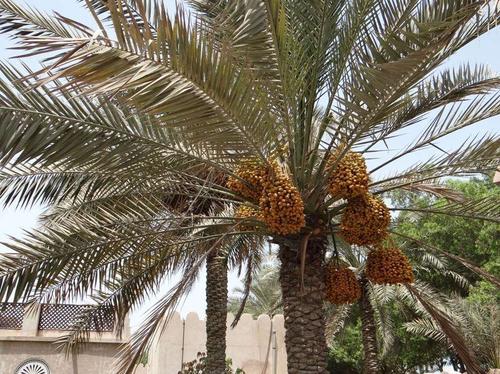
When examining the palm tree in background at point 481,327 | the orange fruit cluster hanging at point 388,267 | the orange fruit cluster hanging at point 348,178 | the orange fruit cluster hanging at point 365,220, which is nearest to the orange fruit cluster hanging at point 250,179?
the orange fruit cluster hanging at point 348,178

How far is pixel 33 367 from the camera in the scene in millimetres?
14523

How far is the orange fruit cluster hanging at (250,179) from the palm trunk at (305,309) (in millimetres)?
686

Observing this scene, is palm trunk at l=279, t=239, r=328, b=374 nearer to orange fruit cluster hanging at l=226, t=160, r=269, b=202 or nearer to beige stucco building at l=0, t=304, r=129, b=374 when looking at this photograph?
orange fruit cluster hanging at l=226, t=160, r=269, b=202

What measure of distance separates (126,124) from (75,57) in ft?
5.78

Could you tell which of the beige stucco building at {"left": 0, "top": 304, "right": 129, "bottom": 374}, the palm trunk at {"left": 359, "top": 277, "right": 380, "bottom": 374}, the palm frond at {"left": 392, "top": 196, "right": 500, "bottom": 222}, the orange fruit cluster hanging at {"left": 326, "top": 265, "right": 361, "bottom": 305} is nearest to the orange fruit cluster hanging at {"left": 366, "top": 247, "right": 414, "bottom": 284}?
the orange fruit cluster hanging at {"left": 326, "top": 265, "right": 361, "bottom": 305}

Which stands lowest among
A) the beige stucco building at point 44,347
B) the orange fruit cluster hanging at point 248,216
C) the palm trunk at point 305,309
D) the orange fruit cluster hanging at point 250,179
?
the palm trunk at point 305,309

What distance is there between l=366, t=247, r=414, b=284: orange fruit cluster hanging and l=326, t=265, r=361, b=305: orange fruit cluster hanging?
211 millimetres

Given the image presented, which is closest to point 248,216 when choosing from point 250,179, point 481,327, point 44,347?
point 250,179

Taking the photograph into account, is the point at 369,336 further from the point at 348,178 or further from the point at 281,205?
the point at 281,205

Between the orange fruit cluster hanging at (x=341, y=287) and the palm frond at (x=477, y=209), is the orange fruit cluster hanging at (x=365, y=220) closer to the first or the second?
the orange fruit cluster hanging at (x=341, y=287)

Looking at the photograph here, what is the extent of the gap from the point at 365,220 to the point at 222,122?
66.4 inches

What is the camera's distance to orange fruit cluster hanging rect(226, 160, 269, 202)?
5.28 metres

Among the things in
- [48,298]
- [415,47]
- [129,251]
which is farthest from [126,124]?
[415,47]

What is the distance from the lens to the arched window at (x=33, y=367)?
14.5 m
